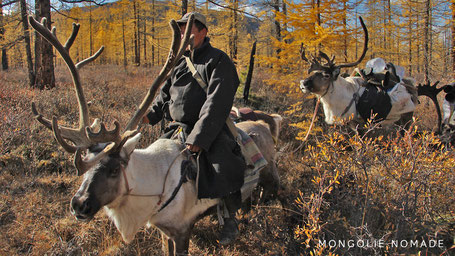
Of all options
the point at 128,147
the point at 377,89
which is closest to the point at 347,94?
the point at 377,89

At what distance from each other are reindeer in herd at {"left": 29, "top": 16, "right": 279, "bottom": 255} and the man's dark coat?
0.80ft

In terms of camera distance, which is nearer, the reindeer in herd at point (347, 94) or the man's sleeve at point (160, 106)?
the man's sleeve at point (160, 106)

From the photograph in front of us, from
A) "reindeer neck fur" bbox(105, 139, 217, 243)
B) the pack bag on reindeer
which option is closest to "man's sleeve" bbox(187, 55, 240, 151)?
"reindeer neck fur" bbox(105, 139, 217, 243)

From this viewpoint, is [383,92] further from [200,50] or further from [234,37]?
[234,37]

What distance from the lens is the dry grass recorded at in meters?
2.67

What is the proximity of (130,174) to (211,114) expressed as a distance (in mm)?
850

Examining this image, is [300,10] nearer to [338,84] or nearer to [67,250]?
[338,84]

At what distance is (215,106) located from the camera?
2539mm

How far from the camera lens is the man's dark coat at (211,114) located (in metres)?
2.54

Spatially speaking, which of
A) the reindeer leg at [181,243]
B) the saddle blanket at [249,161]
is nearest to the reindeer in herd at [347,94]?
the saddle blanket at [249,161]

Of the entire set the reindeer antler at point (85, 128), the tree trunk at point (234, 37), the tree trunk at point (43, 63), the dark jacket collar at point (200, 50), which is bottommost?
the reindeer antler at point (85, 128)

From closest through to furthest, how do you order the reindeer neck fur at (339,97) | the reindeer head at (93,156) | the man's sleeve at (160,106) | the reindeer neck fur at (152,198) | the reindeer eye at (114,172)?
1. the reindeer head at (93,156)
2. the reindeer eye at (114,172)
3. the reindeer neck fur at (152,198)
4. the man's sleeve at (160,106)
5. the reindeer neck fur at (339,97)

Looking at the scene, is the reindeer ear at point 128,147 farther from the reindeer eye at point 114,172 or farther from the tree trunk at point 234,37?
the tree trunk at point 234,37

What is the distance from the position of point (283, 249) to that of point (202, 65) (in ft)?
6.55
